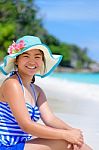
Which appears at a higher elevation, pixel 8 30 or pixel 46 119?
Result: pixel 46 119

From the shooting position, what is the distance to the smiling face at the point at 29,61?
2740 millimetres

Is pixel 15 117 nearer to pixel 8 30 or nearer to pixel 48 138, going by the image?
pixel 48 138

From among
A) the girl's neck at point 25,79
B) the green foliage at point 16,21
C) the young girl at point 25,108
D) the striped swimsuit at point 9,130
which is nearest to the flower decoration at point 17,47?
the young girl at point 25,108

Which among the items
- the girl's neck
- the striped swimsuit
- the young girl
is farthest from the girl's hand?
the girl's neck

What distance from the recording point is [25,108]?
262cm

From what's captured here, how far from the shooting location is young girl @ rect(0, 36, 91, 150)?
2.62m

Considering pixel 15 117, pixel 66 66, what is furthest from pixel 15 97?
pixel 66 66

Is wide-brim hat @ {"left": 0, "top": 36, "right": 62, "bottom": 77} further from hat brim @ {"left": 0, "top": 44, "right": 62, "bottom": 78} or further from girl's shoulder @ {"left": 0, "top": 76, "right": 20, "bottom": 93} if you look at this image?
girl's shoulder @ {"left": 0, "top": 76, "right": 20, "bottom": 93}

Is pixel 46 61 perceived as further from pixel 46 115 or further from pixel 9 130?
pixel 9 130

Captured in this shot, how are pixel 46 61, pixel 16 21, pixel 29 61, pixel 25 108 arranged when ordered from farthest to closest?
1. pixel 16 21
2. pixel 46 61
3. pixel 29 61
4. pixel 25 108

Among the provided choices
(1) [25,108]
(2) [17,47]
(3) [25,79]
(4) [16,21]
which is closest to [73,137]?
(1) [25,108]

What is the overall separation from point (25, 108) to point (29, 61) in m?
0.29

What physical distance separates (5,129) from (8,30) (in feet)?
132

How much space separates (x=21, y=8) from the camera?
48.3 m
